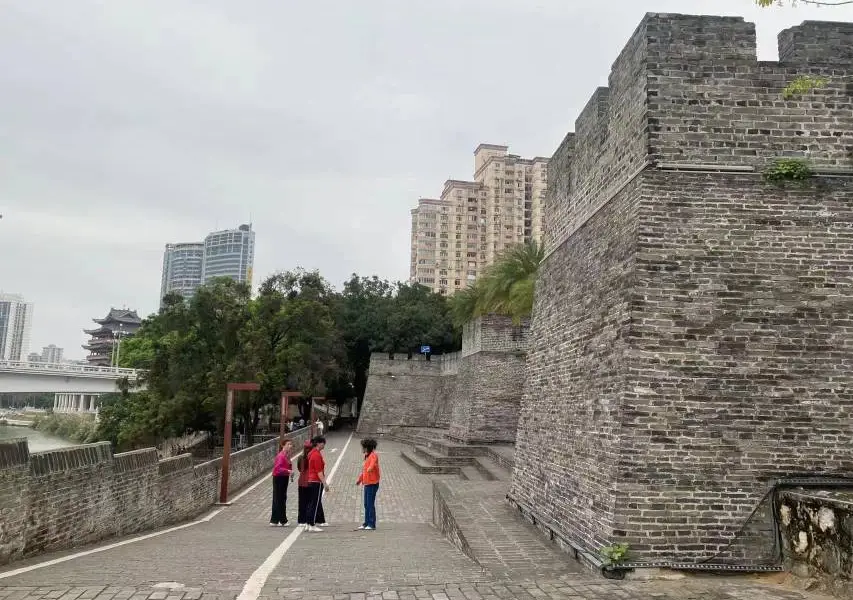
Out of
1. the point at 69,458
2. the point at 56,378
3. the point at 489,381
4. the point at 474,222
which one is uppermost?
the point at 474,222

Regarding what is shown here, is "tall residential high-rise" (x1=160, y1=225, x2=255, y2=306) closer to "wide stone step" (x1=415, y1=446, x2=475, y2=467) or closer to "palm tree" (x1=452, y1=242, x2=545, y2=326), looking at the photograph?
"palm tree" (x1=452, y1=242, x2=545, y2=326)

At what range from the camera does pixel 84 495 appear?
7195mm

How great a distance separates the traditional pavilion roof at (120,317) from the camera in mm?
95250

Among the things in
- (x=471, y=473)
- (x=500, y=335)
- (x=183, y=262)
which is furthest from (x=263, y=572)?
(x=183, y=262)

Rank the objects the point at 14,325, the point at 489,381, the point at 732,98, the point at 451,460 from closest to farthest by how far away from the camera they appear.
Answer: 1. the point at 732,98
2. the point at 451,460
3. the point at 489,381
4. the point at 14,325

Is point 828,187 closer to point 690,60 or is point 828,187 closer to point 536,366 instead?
point 690,60

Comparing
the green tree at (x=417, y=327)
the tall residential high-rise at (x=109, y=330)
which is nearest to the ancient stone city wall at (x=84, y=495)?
the green tree at (x=417, y=327)

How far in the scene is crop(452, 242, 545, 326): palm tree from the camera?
2225 centimetres

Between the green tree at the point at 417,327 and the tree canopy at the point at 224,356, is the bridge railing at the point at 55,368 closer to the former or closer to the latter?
the tree canopy at the point at 224,356

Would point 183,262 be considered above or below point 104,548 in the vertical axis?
above

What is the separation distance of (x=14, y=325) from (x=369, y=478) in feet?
593

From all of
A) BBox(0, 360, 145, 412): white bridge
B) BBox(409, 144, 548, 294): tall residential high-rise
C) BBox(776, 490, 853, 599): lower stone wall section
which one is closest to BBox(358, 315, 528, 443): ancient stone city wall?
BBox(776, 490, 853, 599): lower stone wall section

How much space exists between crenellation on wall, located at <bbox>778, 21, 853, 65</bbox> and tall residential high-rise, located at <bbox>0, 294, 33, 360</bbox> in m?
177

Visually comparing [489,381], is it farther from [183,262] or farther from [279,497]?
[183,262]
